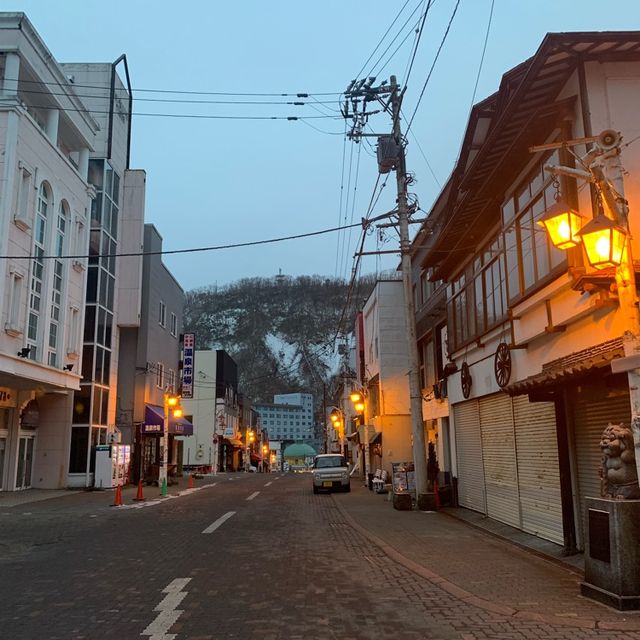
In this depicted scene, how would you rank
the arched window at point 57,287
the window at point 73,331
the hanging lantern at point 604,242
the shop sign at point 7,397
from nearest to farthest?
the hanging lantern at point 604,242, the shop sign at point 7,397, the arched window at point 57,287, the window at point 73,331

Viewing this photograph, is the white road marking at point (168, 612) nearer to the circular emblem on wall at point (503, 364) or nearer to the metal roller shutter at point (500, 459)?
the metal roller shutter at point (500, 459)

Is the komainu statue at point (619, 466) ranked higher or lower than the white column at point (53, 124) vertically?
lower

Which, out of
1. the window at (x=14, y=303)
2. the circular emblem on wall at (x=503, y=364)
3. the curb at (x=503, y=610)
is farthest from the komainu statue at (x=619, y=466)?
the window at (x=14, y=303)

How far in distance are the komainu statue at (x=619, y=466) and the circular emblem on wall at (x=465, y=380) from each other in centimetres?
941

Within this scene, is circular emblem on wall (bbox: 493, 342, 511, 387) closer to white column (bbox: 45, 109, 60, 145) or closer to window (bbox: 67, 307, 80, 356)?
window (bbox: 67, 307, 80, 356)

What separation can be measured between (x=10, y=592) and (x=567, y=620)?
6.71 m

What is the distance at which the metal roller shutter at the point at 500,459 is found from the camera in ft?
43.9

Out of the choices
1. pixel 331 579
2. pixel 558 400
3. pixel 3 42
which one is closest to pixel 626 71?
pixel 558 400

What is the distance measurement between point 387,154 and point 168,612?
1578cm

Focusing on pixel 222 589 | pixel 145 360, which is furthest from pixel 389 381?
pixel 222 589

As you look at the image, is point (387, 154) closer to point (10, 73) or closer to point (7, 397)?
point (10, 73)

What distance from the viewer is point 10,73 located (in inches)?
872

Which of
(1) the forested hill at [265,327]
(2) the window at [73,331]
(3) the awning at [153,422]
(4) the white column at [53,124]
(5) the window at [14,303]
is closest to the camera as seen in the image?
(5) the window at [14,303]

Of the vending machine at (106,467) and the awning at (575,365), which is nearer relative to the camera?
the awning at (575,365)
